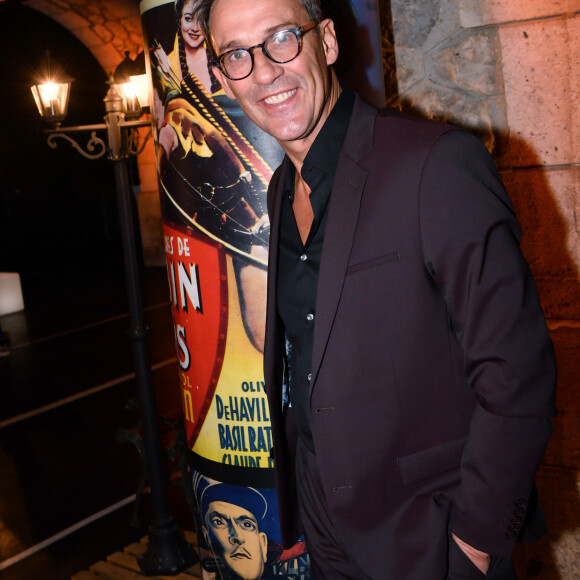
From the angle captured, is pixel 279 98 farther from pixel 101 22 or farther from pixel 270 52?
pixel 101 22

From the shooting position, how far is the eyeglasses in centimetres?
154

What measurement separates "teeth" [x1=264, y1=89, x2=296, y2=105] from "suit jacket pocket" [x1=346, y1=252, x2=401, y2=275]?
17.2 inches

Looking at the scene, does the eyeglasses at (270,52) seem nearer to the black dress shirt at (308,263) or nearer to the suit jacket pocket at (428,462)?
the black dress shirt at (308,263)

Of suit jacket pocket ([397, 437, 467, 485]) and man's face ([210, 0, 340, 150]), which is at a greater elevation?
man's face ([210, 0, 340, 150])

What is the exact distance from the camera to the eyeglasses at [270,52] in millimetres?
1539

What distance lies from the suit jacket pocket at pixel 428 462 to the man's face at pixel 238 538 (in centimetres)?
124

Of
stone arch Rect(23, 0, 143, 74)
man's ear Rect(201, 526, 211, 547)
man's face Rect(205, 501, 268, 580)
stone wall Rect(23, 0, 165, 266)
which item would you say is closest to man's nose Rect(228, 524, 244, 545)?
man's face Rect(205, 501, 268, 580)

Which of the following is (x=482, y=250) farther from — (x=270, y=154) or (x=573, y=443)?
(x=573, y=443)

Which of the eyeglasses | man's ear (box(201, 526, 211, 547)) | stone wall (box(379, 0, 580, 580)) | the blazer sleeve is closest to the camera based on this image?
the blazer sleeve

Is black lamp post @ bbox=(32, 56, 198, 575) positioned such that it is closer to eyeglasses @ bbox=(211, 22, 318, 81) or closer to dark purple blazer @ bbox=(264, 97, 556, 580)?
eyeglasses @ bbox=(211, 22, 318, 81)

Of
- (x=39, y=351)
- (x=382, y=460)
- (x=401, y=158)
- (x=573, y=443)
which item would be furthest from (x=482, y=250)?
(x=39, y=351)

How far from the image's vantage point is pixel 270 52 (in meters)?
1.57

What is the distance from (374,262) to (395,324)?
13 cm

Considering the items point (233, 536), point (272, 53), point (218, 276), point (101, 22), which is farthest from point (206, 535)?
point (101, 22)
